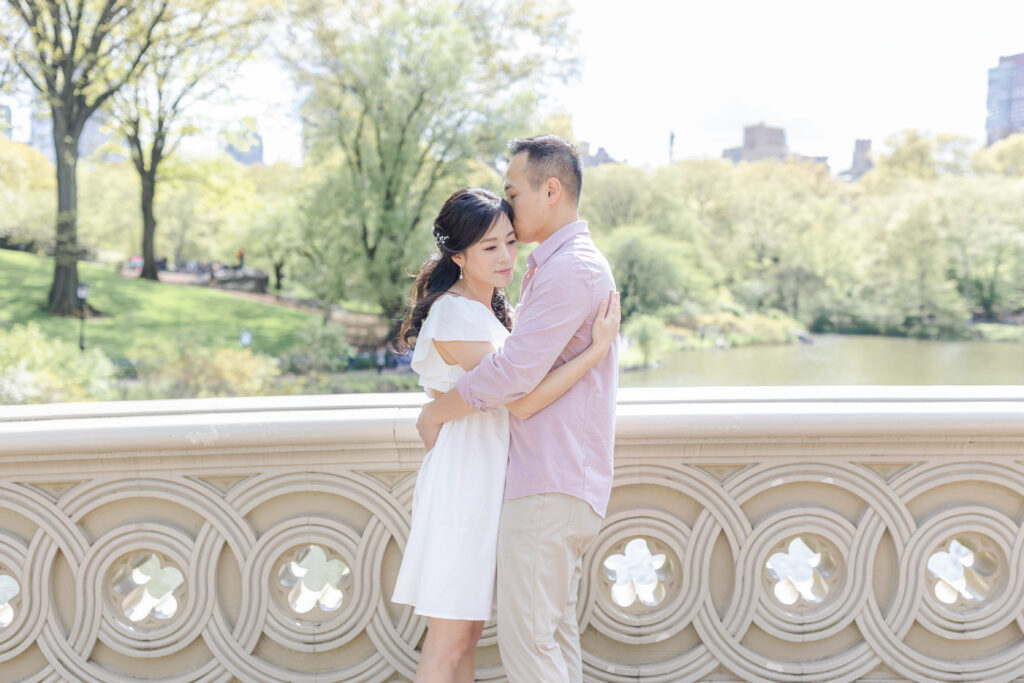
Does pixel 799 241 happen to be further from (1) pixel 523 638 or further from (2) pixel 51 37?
(1) pixel 523 638

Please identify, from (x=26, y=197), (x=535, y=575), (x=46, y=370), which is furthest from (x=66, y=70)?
(x=535, y=575)

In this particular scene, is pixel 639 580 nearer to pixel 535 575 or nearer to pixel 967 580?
pixel 535 575

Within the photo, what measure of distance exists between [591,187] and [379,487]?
71.7ft

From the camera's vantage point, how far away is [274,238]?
58.3 ft

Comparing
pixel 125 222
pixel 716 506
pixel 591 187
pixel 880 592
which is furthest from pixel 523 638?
pixel 591 187

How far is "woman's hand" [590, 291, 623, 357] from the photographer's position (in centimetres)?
162

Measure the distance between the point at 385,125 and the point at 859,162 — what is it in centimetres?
1838

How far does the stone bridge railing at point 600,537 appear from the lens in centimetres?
195

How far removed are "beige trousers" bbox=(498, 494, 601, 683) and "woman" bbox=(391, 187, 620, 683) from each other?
5 centimetres

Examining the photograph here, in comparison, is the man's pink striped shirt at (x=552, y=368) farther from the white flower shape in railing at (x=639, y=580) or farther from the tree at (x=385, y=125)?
the tree at (x=385, y=125)

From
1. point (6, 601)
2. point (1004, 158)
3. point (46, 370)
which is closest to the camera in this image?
point (6, 601)

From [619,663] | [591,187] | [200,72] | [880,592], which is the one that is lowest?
[619,663]

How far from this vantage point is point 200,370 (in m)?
16.6

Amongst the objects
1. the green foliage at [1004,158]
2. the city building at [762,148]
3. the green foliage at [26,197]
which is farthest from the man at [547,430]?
the green foliage at [1004,158]
